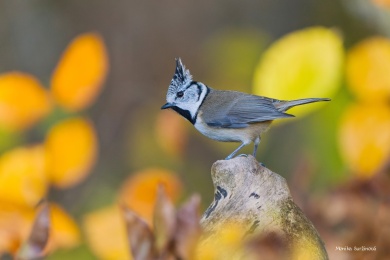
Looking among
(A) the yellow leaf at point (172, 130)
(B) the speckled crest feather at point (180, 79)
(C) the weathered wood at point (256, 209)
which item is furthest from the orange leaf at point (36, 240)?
(A) the yellow leaf at point (172, 130)

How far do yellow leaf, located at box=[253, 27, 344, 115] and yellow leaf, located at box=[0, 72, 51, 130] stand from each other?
2.71 feet

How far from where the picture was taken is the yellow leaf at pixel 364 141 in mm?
1867

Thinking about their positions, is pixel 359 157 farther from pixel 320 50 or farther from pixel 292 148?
pixel 292 148

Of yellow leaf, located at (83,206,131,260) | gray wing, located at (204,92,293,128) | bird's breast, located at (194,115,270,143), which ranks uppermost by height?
gray wing, located at (204,92,293,128)

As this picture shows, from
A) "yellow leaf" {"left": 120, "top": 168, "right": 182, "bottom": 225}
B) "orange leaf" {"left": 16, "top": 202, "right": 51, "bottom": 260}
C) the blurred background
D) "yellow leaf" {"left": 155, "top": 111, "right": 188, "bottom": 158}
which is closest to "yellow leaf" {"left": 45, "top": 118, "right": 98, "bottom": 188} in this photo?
the blurred background

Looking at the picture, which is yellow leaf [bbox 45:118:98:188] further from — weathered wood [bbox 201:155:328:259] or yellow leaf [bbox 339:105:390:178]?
weathered wood [bbox 201:155:328:259]

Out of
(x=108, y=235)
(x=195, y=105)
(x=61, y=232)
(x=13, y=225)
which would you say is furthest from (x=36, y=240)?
(x=108, y=235)

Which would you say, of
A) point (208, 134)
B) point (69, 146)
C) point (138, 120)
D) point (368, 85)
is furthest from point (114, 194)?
point (208, 134)

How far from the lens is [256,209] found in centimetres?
99

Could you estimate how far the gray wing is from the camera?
1.46m

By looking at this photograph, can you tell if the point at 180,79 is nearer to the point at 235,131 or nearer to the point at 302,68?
the point at 235,131

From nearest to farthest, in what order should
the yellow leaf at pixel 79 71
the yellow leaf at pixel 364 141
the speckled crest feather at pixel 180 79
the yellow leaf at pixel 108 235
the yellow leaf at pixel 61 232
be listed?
the speckled crest feather at pixel 180 79 → the yellow leaf at pixel 364 141 → the yellow leaf at pixel 61 232 → the yellow leaf at pixel 108 235 → the yellow leaf at pixel 79 71

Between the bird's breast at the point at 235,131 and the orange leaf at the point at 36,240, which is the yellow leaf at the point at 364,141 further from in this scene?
the orange leaf at the point at 36,240

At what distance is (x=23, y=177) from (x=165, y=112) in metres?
0.72
